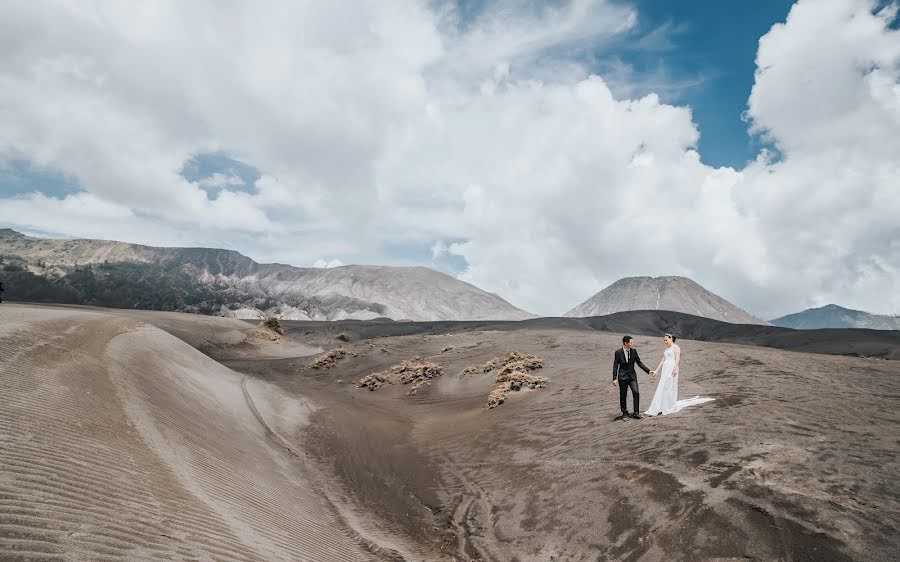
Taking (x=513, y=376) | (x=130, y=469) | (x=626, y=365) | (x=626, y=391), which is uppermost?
(x=626, y=365)

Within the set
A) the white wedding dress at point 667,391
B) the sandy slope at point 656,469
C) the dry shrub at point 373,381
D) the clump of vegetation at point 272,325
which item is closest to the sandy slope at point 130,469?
the sandy slope at point 656,469

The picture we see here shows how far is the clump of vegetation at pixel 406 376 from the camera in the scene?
22161 mm

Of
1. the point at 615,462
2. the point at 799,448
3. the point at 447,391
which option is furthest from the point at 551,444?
the point at 447,391

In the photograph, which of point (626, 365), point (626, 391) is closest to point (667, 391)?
point (626, 391)

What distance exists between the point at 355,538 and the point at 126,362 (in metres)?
7.68

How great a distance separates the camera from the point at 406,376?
22.5 meters

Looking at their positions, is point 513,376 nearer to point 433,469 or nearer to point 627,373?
point 433,469

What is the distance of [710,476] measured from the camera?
642cm

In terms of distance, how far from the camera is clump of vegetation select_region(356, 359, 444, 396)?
72.7 feet

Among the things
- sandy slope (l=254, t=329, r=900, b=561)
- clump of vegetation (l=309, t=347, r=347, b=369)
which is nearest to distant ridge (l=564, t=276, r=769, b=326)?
clump of vegetation (l=309, t=347, r=347, b=369)

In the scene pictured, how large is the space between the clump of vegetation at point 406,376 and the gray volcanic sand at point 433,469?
7.37m

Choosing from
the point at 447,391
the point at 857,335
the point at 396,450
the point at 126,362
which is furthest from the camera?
the point at 857,335

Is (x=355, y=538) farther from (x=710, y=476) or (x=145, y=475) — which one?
(x=710, y=476)

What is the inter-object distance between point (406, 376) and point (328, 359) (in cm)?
905
